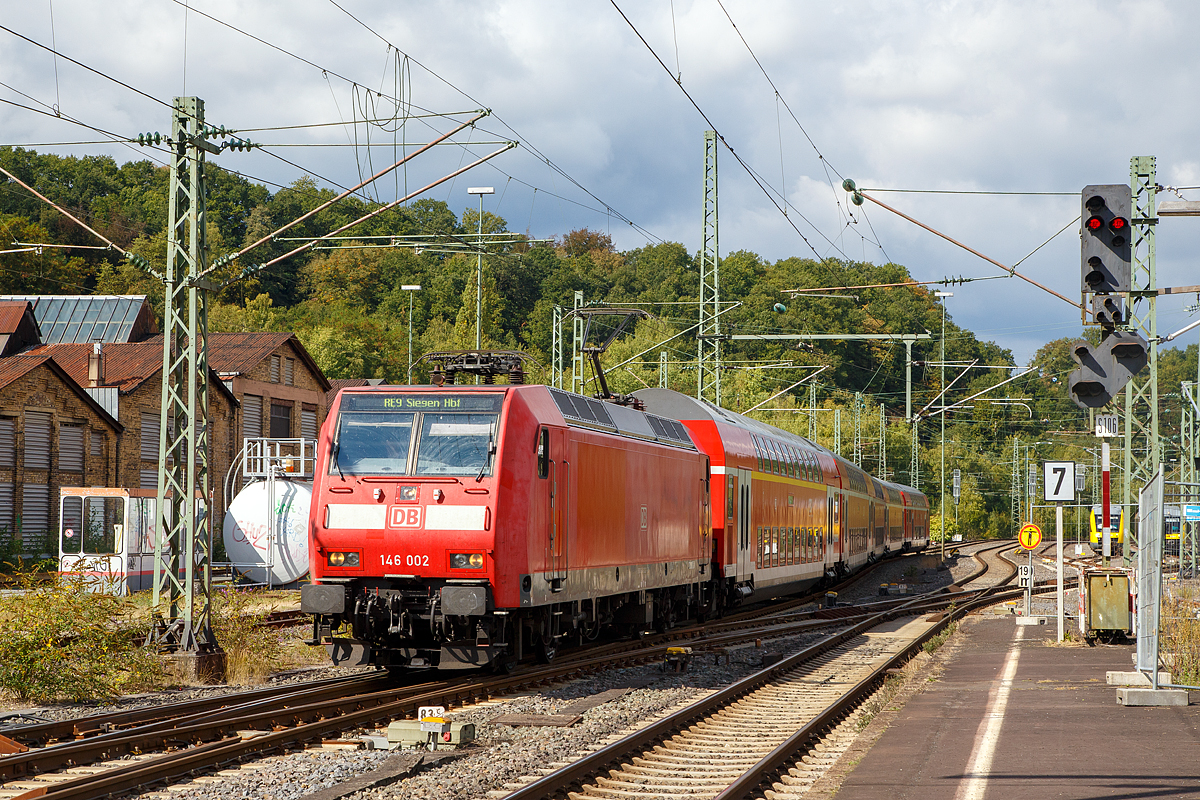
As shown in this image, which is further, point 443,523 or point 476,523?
point 443,523

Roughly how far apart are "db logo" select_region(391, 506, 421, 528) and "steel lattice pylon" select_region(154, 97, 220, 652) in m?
2.40

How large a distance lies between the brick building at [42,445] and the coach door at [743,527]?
20538mm

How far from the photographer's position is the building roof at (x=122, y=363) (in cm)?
4050

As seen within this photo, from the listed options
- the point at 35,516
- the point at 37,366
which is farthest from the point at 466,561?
the point at 35,516

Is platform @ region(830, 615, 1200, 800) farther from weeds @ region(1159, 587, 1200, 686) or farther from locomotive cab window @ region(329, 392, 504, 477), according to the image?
locomotive cab window @ region(329, 392, 504, 477)

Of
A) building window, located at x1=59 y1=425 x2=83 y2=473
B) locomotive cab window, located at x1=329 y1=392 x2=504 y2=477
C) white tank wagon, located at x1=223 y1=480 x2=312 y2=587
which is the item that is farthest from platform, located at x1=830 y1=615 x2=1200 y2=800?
building window, located at x1=59 y1=425 x2=83 y2=473

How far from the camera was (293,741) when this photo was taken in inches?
408

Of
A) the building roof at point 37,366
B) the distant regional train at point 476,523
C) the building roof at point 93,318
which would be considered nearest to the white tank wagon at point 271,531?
the building roof at point 37,366

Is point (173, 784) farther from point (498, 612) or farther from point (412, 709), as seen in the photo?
point (498, 612)

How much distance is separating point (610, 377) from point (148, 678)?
55327 millimetres

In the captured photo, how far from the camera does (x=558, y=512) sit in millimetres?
14859

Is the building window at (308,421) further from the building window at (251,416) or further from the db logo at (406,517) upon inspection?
the db logo at (406,517)

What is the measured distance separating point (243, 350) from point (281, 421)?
310 cm

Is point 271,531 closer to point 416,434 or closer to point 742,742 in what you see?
point 416,434
